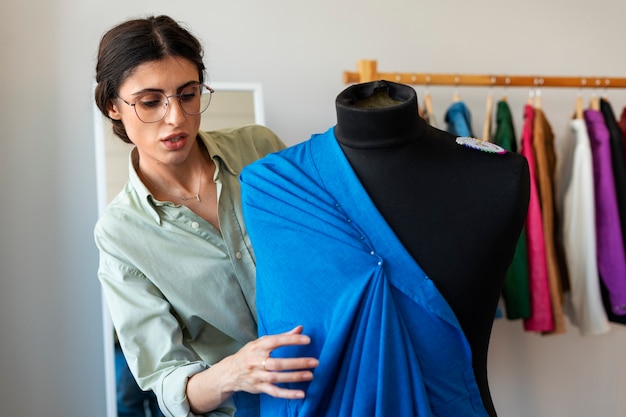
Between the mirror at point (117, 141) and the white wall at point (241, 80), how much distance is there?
0.13m

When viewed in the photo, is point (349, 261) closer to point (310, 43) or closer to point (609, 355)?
point (310, 43)

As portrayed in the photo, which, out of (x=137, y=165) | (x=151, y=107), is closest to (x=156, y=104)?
(x=151, y=107)

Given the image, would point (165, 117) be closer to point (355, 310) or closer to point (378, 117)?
point (378, 117)

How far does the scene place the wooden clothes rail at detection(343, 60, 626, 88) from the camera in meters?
2.76

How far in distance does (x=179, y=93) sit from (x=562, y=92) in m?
2.36

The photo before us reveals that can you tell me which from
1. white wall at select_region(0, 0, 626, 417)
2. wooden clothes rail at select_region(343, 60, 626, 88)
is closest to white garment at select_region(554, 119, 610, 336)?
wooden clothes rail at select_region(343, 60, 626, 88)

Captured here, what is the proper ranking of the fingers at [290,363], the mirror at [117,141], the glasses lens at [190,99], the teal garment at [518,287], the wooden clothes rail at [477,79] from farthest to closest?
1. the teal garment at [518,287]
2. the wooden clothes rail at [477,79]
3. the mirror at [117,141]
4. the glasses lens at [190,99]
5. the fingers at [290,363]

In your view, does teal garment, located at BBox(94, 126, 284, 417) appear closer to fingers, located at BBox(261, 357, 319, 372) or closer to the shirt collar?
the shirt collar

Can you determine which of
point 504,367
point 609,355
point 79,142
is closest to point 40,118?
point 79,142

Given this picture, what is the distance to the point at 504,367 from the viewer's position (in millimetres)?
3365

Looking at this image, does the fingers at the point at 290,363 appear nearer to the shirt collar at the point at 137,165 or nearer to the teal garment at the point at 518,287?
the shirt collar at the point at 137,165

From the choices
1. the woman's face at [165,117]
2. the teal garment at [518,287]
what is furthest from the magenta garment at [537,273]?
the woman's face at [165,117]

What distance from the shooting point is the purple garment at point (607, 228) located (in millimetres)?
2920

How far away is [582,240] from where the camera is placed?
9.68ft
